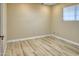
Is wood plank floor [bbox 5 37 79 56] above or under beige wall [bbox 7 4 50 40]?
under

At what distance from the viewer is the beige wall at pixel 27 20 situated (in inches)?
204

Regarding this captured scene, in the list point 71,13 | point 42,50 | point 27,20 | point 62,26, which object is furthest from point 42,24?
point 42,50

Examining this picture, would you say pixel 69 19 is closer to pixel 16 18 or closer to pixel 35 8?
pixel 35 8

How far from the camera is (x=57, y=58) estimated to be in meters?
1.06

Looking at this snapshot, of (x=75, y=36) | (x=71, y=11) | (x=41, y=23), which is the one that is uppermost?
(x=71, y=11)

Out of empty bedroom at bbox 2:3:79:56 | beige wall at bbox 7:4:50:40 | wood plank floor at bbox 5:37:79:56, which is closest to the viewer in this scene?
wood plank floor at bbox 5:37:79:56

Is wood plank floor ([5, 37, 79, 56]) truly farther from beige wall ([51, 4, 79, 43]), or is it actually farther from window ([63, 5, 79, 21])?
window ([63, 5, 79, 21])

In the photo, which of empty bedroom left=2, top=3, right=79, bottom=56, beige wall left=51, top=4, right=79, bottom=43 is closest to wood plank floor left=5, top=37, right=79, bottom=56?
empty bedroom left=2, top=3, right=79, bottom=56

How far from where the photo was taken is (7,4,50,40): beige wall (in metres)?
5.18

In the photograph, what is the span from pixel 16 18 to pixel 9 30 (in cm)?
62

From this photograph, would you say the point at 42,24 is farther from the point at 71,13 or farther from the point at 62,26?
the point at 71,13

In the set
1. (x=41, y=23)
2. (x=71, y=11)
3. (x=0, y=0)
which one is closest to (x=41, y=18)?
(x=41, y=23)

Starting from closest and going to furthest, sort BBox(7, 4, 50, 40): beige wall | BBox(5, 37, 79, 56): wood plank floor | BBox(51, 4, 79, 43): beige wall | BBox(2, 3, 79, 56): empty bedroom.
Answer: BBox(5, 37, 79, 56): wood plank floor → BBox(51, 4, 79, 43): beige wall → BBox(2, 3, 79, 56): empty bedroom → BBox(7, 4, 50, 40): beige wall

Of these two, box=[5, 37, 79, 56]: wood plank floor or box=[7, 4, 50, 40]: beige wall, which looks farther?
box=[7, 4, 50, 40]: beige wall
